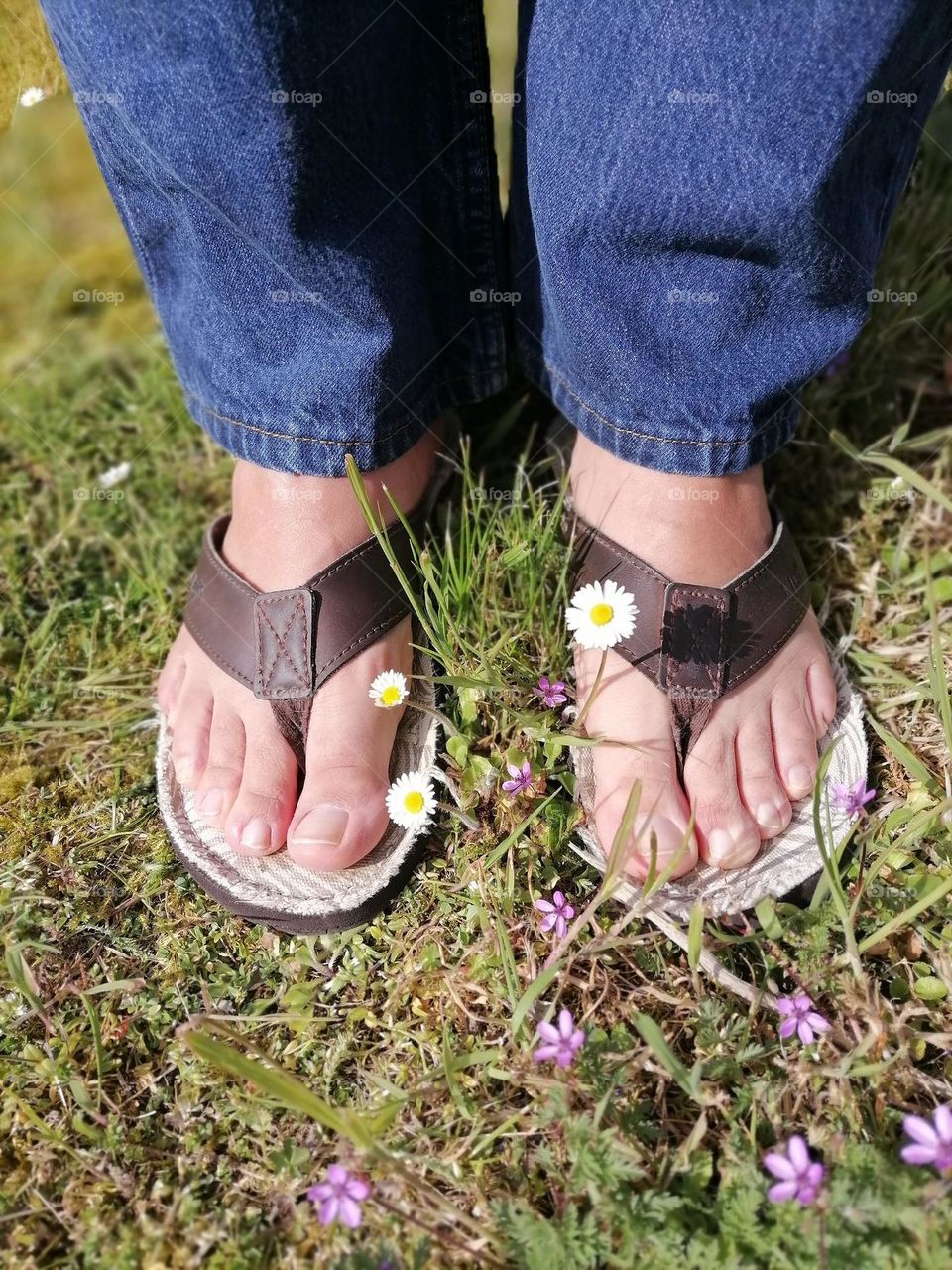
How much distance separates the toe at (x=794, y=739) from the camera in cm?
136

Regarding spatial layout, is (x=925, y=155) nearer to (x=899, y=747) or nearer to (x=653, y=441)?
(x=653, y=441)

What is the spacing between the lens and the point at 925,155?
214 cm

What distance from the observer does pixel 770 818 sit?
4.36 ft

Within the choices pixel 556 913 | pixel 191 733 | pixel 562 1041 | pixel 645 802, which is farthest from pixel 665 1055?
pixel 191 733

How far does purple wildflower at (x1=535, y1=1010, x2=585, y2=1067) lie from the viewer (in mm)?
1065

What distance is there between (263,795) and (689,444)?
0.79 m

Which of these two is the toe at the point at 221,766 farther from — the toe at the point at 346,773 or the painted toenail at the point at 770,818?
the painted toenail at the point at 770,818

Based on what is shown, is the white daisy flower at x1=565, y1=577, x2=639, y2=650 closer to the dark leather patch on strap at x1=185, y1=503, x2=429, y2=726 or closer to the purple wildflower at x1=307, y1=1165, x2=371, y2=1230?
the dark leather patch on strap at x1=185, y1=503, x2=429, y2=726

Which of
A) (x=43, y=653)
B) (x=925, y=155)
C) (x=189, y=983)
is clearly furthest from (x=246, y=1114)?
(x=925, y=155)

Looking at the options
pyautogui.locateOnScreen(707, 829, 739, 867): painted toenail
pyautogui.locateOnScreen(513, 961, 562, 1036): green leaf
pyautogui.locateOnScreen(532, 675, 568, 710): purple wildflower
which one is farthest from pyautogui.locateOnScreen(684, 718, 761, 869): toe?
pyautogui.locateOnScreen(513, 961, 562, 1036): green leaf

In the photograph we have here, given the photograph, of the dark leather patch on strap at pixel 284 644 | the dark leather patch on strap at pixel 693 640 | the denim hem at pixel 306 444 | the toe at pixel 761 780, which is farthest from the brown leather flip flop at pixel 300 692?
the toe at pixel 761 780

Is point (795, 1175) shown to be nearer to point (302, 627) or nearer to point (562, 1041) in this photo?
point (562, 1041)

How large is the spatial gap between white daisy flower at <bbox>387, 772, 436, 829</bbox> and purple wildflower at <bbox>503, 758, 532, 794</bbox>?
0.11 meters

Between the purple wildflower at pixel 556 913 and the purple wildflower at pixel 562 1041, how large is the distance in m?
0.15
